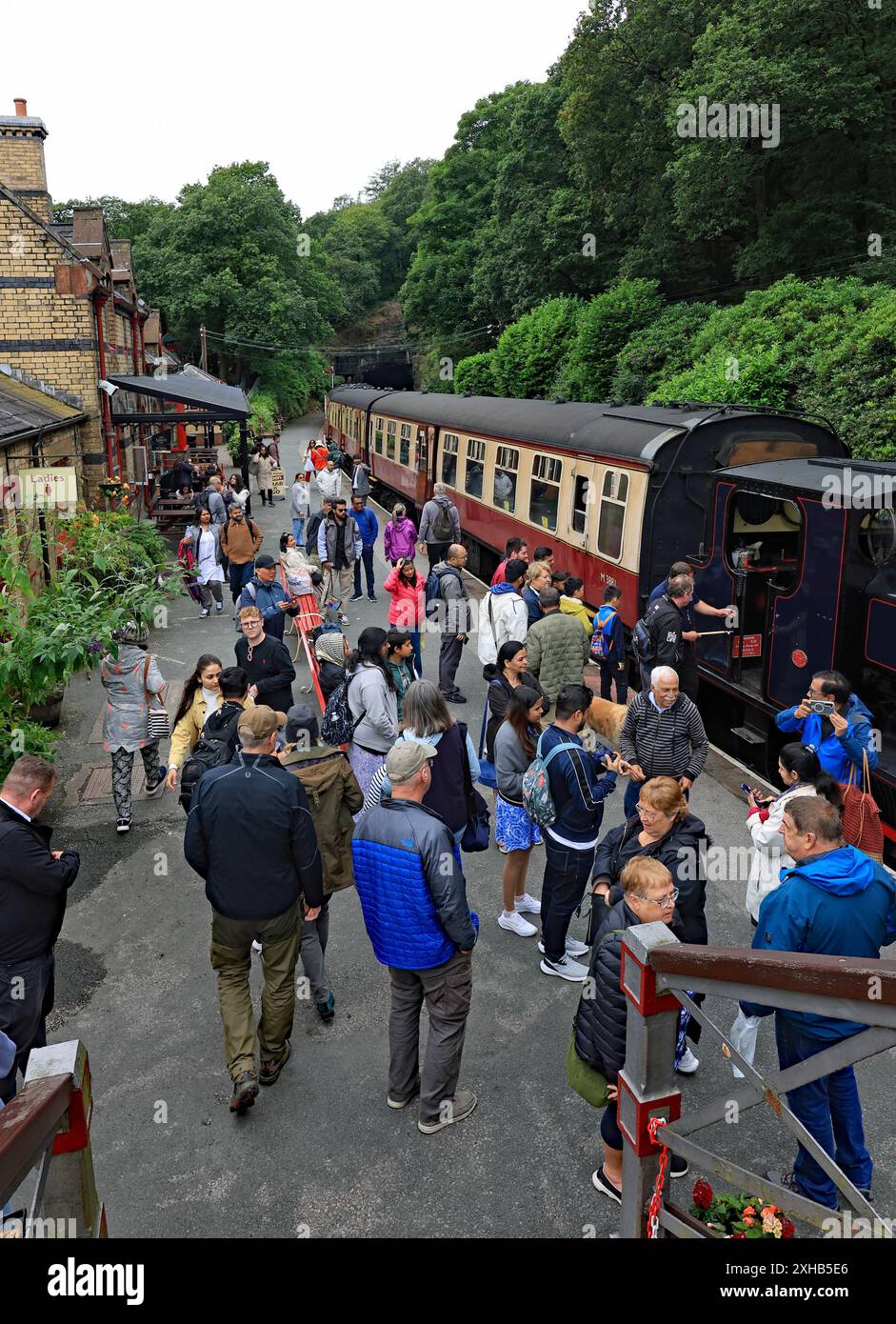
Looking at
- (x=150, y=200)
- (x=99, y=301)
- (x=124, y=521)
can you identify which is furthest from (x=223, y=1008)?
(x=150, y=200)

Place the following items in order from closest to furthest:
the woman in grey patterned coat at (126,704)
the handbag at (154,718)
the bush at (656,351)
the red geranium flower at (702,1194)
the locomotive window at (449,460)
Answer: the red geranium flower at (702,1194), the woman in grey patterned coat at (126,704), the handbag at (154,718), the locomotive window at (449,460), the bush at (656,351)

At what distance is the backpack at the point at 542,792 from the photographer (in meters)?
5.15

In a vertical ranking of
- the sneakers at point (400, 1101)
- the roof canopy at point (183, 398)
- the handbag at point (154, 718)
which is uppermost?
the roof canopy at point (183, 398)

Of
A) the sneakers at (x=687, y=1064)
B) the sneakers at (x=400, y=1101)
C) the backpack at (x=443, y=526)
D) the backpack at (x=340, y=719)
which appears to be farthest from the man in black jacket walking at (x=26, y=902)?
the backpack at (x=443, y=526)

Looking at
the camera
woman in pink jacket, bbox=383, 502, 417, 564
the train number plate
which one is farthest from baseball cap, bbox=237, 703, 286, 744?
woman in pink jacket, bbox=383, 502, 417, 564

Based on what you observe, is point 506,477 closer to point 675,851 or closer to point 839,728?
point 839,728

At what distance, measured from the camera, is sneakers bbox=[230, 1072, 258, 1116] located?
14.9 feet

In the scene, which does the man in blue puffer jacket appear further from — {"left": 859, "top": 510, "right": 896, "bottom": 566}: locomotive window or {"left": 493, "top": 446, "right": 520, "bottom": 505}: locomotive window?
{"left": 493, "top": 446, "right": 520, "bottom": 505}: locomotive window

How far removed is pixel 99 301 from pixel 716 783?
14.6 meters

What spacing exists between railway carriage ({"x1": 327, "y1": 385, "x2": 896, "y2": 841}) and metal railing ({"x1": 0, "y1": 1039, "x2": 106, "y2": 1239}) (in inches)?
224

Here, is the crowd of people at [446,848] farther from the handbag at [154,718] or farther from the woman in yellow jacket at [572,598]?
the woman in yellow jacket at [572,598]

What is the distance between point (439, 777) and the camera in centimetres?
539

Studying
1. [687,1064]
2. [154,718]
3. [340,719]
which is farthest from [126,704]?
[687,1064]

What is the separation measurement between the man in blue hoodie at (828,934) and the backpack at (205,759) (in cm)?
303
